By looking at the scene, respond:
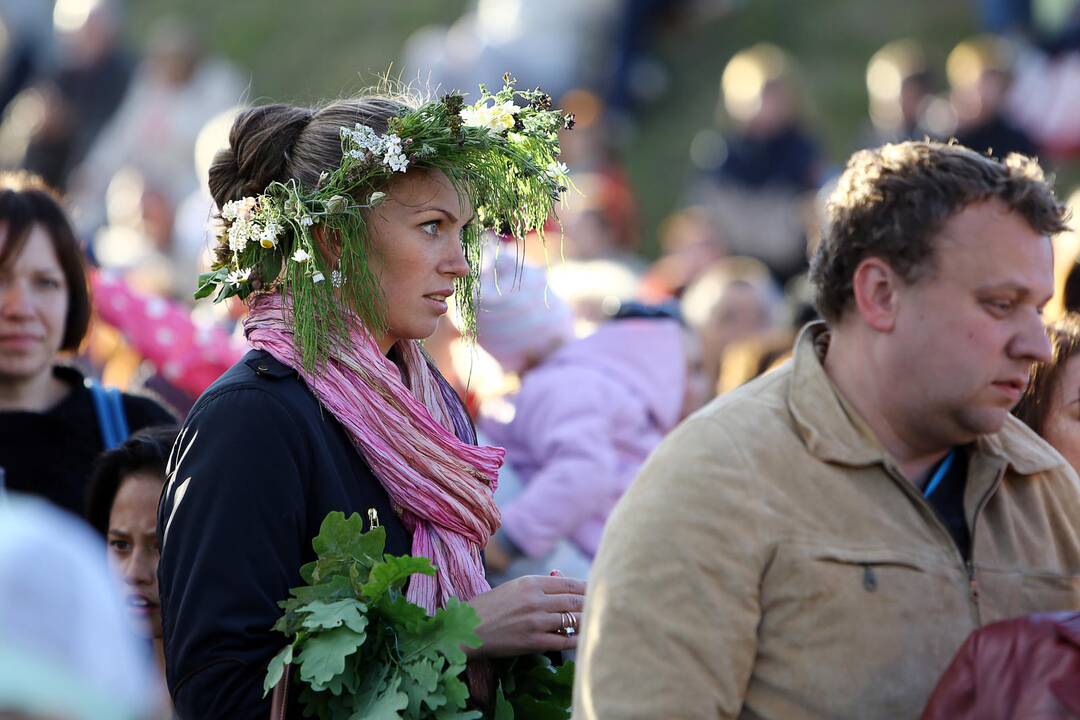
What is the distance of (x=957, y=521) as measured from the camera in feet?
8.89

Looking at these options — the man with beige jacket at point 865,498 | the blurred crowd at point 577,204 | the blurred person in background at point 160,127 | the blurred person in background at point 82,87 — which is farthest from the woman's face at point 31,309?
the blurred person in background at point 82,87

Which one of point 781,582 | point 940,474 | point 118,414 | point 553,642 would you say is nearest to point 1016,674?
point 781,582

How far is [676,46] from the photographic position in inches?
617

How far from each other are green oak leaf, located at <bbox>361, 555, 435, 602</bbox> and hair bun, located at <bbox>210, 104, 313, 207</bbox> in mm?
929

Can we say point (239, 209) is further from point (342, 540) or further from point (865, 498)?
point (865, 498)

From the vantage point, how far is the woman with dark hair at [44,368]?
14.4 ft

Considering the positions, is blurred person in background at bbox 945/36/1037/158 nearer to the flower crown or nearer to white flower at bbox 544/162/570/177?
white flower at bbox 544/162/570/177

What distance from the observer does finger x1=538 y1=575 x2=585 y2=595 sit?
3238 millimetres

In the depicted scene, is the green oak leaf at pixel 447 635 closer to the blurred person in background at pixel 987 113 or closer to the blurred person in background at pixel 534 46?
the blurred person in background at pixel 987 113

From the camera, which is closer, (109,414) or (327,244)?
(327,244)

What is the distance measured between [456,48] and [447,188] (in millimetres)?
10878

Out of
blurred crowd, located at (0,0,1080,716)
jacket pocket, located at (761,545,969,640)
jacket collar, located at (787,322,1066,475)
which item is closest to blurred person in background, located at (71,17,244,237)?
blurred crowd, located at (0,0,1080,716)

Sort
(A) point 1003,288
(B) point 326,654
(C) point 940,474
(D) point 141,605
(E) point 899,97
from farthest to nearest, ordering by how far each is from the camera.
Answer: (E) point 899,97 < (D) point 141,605 < (B) point 326,654 < (C) point 940,474 < (A) point 1003,288

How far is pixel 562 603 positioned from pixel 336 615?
1.71ft
